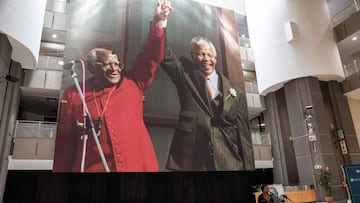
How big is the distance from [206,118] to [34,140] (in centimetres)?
857

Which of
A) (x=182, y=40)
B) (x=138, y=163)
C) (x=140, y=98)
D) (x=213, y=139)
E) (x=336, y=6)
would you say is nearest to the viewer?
(x=138, y=163)

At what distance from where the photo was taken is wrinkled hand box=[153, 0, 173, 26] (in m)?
15.9

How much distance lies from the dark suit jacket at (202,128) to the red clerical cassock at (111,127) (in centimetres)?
154

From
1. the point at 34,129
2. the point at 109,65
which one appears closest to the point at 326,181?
the point at 109,65

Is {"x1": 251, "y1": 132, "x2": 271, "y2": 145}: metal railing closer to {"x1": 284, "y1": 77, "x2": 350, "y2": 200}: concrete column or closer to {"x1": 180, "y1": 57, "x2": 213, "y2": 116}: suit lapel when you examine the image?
{"x1": 284, "y1": 77, "x2": 350, "y2": 200}: concrete column

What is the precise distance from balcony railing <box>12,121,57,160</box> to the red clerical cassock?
3.28 ft

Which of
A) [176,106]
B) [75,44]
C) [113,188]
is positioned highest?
[75,44]

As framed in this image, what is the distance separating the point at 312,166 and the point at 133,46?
37.4 feet

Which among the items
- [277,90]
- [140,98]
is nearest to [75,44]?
[140,98]

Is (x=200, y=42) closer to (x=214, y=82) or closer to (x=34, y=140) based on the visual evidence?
(x=214, y=82)

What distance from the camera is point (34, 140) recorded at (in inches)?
497

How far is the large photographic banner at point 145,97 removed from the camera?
12.7 metres

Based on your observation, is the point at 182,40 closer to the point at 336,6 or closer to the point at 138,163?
the point at 138,163

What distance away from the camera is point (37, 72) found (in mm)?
14141
